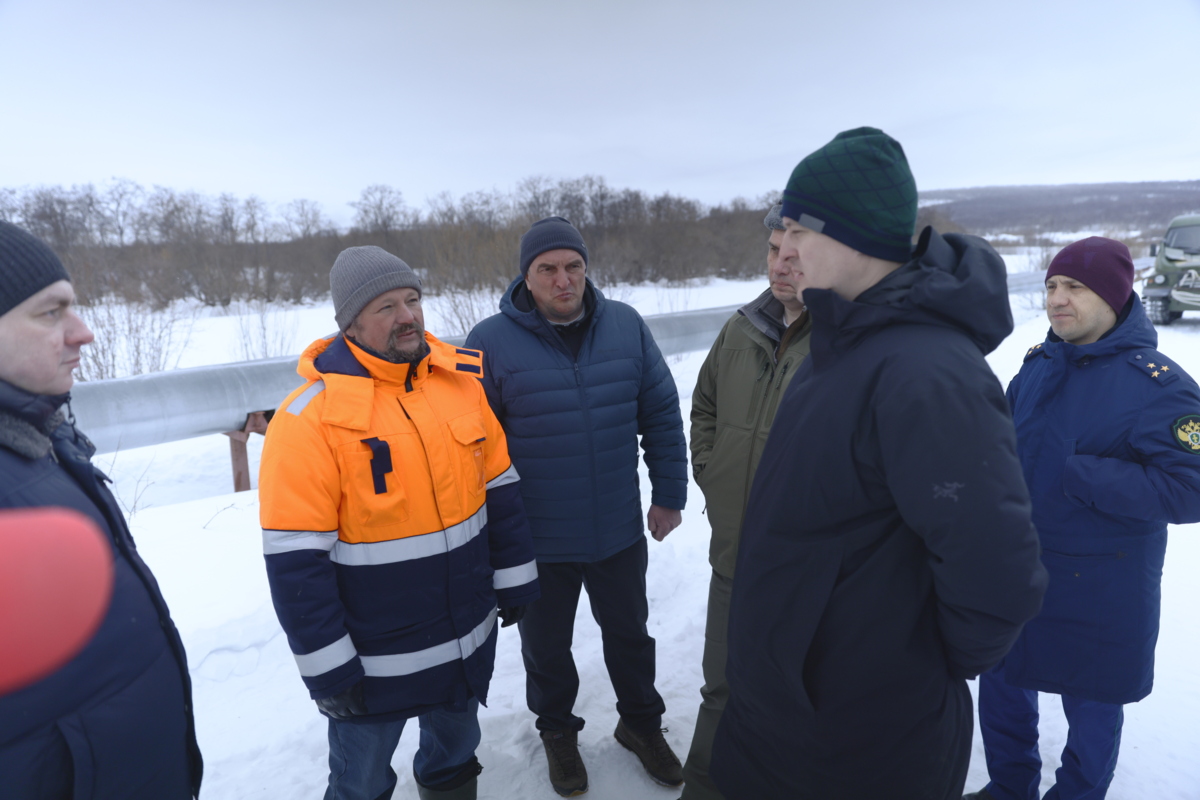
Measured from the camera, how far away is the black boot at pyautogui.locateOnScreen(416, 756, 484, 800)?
2260 mm

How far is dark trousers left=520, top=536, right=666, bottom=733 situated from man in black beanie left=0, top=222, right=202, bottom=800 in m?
1.43

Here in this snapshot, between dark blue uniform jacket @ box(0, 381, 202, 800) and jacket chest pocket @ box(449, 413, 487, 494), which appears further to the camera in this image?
jacket chest pocket @ box(449, 413, 487, 494)

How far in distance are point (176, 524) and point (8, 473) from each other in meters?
3.48

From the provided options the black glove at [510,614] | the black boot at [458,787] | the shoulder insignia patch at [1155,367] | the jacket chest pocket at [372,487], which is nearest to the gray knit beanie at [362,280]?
the jacket chest pocket at [372,487]

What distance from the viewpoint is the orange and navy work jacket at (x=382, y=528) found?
1772 millimetres

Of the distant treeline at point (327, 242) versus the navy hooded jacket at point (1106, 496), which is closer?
the navy hooded jacket at point (1106, 496)

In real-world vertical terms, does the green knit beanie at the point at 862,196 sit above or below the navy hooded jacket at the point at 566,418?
above

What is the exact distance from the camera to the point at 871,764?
144 centimetres

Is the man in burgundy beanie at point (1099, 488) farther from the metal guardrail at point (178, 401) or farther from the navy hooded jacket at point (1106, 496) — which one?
the metal guardrail at point (178, 401)

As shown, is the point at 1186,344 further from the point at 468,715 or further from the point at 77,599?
the point at 77,599

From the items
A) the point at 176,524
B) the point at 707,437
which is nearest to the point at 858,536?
the point at 707,437

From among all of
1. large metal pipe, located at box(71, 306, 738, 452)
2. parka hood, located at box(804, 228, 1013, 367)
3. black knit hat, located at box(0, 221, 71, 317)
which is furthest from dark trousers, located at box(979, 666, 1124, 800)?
large metal pipe, located at box(71, 306, 738, 452)

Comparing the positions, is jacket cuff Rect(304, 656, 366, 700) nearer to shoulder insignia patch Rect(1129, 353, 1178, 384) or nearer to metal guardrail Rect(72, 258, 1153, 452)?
shoulder insignia patch Rect(1129, 353, 1178, 384)

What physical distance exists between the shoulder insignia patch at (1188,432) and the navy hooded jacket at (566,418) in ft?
6.05
